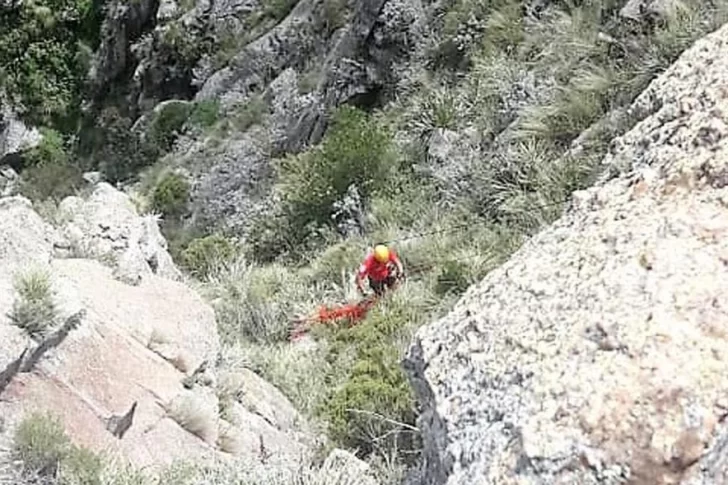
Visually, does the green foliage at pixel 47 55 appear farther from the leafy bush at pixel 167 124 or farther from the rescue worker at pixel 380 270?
the rescue worker at pixel 380 270

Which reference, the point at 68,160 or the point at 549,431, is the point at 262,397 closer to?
the point at 549,431

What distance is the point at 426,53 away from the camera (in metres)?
14.4

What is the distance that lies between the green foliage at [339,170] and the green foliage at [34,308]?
5880 mm

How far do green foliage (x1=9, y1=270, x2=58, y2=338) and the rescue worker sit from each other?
3554 mm

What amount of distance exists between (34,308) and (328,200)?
6.53 metres

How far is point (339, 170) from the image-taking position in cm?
1282

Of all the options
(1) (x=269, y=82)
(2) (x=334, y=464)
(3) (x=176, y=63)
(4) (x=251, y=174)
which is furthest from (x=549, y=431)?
(3) (x=176, y=63)

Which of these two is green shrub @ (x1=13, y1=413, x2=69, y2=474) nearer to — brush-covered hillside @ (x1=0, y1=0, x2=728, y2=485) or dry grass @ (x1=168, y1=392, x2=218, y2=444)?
brush-covered hillside @ (x1=0, y1=0, x2=728, y2=485)

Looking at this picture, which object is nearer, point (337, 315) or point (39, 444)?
point (39, 444)

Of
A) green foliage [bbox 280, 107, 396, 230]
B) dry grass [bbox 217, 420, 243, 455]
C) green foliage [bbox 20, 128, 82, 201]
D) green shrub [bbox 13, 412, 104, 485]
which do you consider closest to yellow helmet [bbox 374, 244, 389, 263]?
green foliage [bbox 280, 107, 396, 230]

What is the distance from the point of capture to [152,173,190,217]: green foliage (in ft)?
54.3

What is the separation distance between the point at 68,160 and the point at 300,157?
411 inches

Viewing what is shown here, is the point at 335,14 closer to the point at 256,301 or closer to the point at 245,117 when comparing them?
the point at 245,117

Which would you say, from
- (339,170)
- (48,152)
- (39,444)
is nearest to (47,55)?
(48,152)
